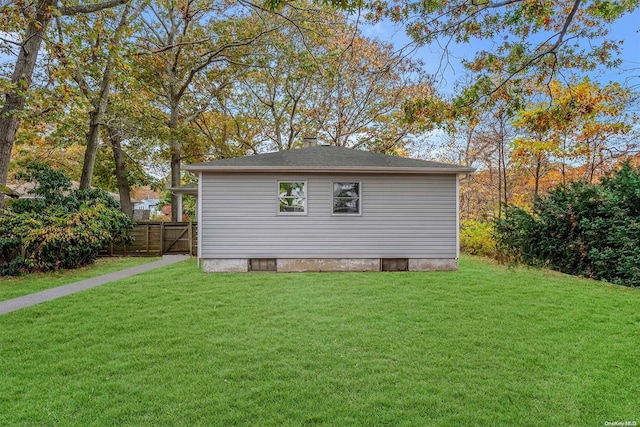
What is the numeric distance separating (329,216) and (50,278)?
6477 millimetres

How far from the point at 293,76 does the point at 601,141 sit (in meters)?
11.8

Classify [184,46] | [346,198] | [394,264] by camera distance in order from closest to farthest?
1. [346,198]
2. [394,264]
3. [184,46]

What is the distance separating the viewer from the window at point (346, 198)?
9.08 m

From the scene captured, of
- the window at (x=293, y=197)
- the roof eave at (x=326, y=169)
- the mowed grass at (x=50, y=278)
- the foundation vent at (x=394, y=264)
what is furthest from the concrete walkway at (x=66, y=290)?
the foundation vent at (x=394, y=264)

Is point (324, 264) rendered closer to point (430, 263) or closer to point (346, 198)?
point (346, 198)

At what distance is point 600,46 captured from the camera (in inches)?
168

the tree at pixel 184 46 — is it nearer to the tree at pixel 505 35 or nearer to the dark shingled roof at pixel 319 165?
the dark shingled roof at pixel 319 165

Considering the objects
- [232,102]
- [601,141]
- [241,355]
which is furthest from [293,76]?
[241,355]

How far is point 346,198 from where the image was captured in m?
9.11

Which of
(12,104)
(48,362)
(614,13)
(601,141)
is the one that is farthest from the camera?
(601,141)

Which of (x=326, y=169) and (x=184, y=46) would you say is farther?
(x=184, y=46)

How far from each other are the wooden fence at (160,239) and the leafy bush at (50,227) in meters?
1.80

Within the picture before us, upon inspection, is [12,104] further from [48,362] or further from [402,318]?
[402,318]

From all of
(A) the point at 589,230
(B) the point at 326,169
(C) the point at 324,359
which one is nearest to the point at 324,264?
(B) the point at 326,169
